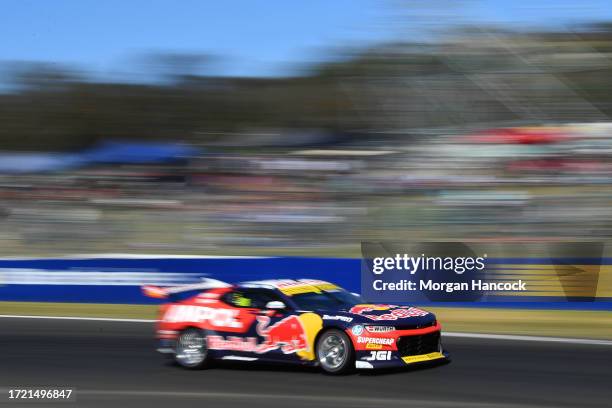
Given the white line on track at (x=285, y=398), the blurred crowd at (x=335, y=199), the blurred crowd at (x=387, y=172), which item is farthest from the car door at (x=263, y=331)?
the blurred crowd at (x=335, y=199)

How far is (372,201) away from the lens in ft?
75.2

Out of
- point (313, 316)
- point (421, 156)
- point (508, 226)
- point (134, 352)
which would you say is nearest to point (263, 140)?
point (421, 156)

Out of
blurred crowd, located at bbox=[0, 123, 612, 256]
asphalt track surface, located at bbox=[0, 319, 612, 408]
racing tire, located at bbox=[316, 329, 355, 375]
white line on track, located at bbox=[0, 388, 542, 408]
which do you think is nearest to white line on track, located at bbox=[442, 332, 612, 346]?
asphalt track surface, located at bbox=[0, 319, 612, 408]

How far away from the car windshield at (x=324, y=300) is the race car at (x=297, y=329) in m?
0.01

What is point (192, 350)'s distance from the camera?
33.0 ft

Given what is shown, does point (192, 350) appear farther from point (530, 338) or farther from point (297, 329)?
point (530, 338)

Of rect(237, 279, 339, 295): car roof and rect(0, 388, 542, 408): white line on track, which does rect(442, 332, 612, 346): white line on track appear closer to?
rect(237, 279, 339, 295): car roof

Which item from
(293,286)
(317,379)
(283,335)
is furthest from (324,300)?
(317,379)

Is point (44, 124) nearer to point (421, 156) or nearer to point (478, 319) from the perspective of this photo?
point (421, 156)

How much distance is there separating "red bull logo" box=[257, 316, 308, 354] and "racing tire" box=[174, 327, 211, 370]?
2.62 feet

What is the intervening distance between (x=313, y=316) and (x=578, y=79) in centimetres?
2328

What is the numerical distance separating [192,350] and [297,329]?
5.00 ft

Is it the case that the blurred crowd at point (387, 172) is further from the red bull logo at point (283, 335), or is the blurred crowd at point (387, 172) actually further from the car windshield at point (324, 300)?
the red bull logo at point (283, 335)

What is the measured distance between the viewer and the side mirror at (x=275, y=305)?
9.43m
